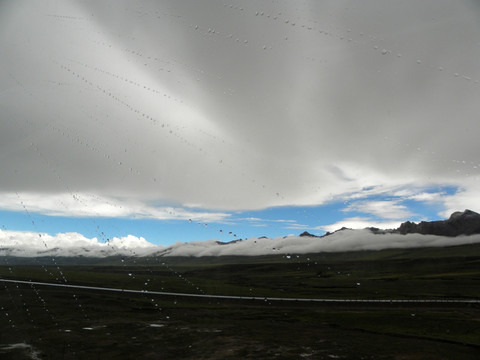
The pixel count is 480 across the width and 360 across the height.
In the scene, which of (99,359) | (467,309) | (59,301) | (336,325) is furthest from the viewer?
(59,301)

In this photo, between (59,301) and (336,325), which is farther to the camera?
(59,301)

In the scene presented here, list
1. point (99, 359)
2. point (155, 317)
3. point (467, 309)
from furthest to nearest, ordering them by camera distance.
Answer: point (467, 309) < point (155, 317) < point (99, 359)

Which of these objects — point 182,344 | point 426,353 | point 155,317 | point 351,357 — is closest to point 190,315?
point 155,317

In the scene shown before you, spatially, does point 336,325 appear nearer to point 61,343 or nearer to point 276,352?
point 276,352

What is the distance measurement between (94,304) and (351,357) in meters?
61.7

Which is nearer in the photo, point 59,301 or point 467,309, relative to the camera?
point 467,309

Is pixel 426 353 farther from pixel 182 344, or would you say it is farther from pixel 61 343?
pixel 61 343

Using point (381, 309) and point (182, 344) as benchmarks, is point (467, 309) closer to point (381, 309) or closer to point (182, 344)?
point (381, 309)

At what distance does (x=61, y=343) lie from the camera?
132 ft

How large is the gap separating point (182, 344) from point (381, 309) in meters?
50.9

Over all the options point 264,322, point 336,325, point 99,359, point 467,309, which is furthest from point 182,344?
point 467,309

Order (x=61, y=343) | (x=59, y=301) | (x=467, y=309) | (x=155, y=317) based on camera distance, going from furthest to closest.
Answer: (x=59, y=301), (x=467, y=309), (x=155, y=317), (x=61, y=343)

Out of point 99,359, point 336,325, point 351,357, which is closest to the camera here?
point 99,359

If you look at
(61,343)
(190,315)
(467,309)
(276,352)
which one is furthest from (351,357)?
(467,309)
